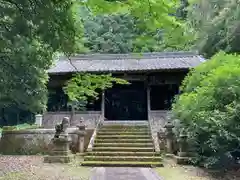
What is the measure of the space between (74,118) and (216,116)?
9.16 metres

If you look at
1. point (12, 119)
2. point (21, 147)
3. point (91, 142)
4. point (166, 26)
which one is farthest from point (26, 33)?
point (12, 119)

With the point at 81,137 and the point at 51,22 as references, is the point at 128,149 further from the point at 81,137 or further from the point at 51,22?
the point at 51,22

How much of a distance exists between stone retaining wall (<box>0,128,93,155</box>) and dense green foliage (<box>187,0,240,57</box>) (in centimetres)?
1033

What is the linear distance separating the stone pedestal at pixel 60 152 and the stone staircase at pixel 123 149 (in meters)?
0.67

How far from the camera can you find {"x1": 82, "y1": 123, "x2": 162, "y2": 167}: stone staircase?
10.9 meters

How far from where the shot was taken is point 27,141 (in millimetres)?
13227

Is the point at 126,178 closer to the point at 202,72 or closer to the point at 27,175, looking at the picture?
the point at 27,175

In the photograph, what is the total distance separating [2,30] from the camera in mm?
5711

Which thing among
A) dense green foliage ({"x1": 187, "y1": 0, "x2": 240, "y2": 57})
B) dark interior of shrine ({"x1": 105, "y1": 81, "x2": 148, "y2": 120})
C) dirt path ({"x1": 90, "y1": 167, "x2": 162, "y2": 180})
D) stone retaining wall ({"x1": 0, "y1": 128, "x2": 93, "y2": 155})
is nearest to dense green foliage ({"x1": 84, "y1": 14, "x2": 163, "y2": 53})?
dense green foliage ({"x1": 187, "y1": 0, "x2": 240, "y2": 57})

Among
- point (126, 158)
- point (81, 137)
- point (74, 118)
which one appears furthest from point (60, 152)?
point (74, 118)

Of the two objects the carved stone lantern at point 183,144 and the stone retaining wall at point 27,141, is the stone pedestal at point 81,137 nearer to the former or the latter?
the stone retaining wall at point 27,141

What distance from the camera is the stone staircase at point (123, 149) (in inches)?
428

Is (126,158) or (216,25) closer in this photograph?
(126,158)

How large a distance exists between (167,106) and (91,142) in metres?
7.43
